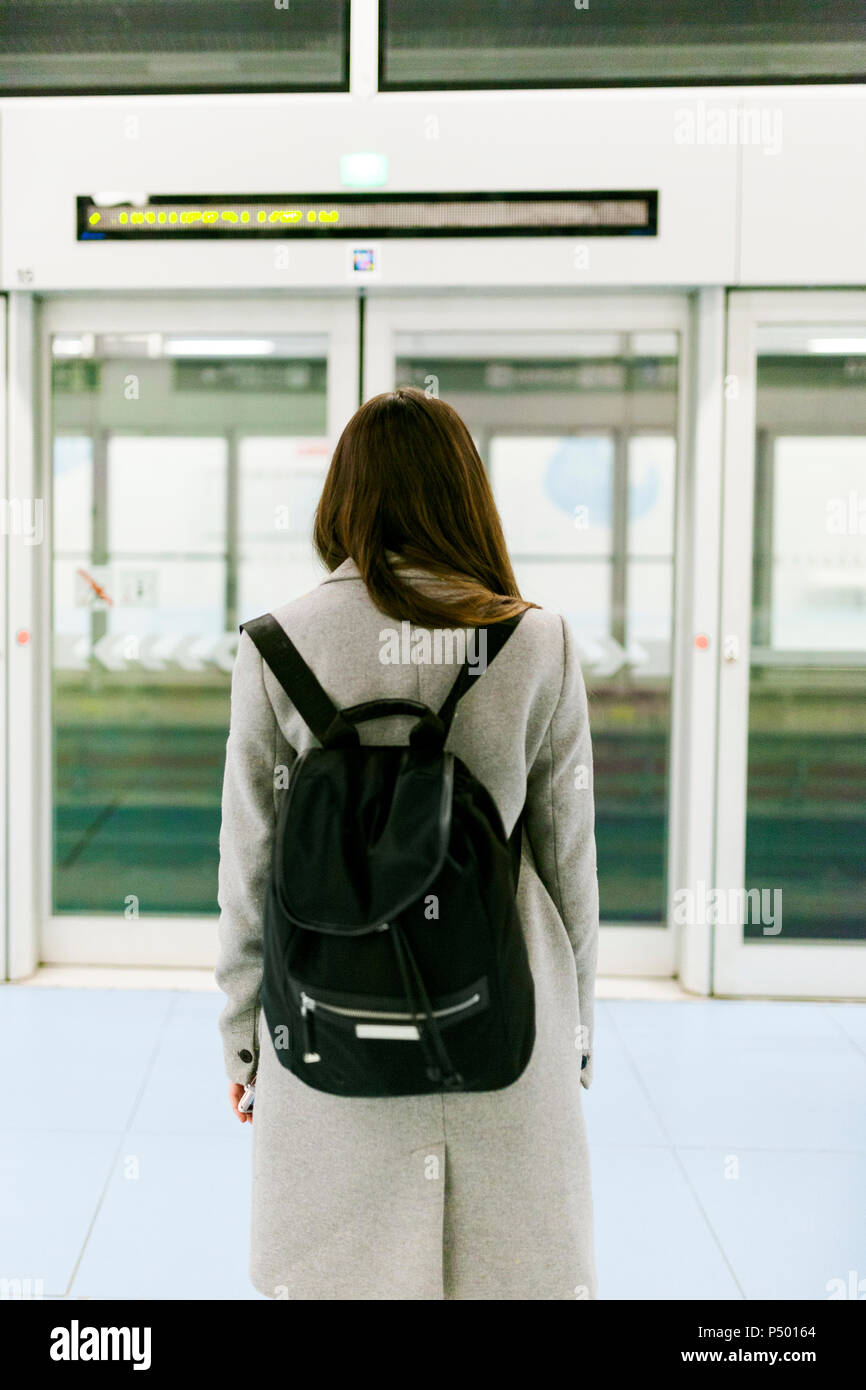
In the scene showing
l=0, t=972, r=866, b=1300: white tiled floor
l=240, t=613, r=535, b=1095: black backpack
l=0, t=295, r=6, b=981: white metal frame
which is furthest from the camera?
l=0, t=295, r=6, b=981: white metal frame

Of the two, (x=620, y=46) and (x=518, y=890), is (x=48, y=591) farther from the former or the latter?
(x=518, y=890)

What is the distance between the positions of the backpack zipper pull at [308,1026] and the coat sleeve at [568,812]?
370 millimetres

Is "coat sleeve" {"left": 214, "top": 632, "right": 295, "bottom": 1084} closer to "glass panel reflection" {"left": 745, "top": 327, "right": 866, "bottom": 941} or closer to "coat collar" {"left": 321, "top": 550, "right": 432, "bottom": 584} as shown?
"coat collar" {"left": 321, "top": 550, "right": 432, "bottom": 584}

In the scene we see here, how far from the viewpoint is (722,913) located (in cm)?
Result: 374

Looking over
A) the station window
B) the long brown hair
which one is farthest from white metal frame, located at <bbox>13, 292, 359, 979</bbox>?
the long brown hair

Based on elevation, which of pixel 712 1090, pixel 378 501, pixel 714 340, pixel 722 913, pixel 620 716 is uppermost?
pixel 714 340

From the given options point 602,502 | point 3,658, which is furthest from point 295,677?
point 3,658

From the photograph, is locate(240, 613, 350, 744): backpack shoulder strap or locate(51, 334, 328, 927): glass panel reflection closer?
locate(240, 613, 350, 744): backpack shoulder strap

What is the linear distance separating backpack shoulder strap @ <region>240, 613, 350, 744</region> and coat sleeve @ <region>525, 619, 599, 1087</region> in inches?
11.0

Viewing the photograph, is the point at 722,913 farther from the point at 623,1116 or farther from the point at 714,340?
the point at 714,340

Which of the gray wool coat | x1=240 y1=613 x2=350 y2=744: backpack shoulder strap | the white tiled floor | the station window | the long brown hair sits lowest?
the white tiled floor

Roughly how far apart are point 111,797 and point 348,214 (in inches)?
85.3

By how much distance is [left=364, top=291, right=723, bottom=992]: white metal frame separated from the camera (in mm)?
3660
